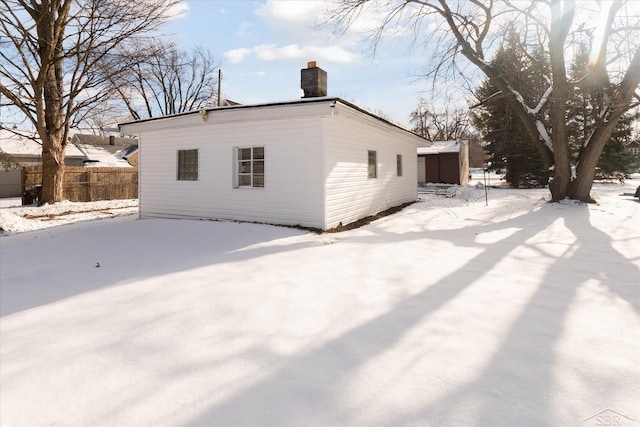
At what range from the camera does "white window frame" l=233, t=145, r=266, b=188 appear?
29.3 ft

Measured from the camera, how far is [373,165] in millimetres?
11258

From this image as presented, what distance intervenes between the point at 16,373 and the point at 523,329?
4.10 meters

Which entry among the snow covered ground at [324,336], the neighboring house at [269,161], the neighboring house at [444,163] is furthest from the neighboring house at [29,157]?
the neighboring house at [444,163]

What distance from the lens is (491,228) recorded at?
8.34 m

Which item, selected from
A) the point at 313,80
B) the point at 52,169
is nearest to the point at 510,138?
the point at 313,80

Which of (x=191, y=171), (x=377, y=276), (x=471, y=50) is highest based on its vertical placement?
(x=471, y=50)

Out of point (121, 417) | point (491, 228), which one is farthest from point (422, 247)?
point (121, 417)

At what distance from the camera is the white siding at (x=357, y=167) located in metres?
8.30

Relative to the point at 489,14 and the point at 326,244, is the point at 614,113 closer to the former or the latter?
the point at 489,14

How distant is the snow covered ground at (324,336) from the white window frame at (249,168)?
316 cm

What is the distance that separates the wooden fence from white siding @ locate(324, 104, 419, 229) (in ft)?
51.1

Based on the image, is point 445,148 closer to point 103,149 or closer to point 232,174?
point 232,174

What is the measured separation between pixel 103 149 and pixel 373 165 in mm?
28725

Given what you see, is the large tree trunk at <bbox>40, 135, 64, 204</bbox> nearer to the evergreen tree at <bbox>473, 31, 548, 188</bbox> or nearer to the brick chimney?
the brick chimney
